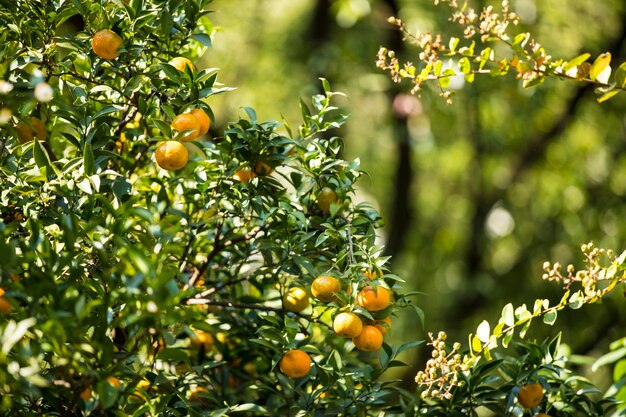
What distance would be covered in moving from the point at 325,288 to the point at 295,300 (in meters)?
0.19

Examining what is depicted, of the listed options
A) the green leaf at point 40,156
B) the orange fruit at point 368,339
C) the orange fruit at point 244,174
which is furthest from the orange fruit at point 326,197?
the green leaf at point 40,156

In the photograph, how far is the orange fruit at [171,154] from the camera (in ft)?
3.77

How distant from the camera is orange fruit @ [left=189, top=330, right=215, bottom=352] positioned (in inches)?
56.0

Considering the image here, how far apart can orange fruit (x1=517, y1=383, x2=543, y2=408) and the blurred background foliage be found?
1877mm

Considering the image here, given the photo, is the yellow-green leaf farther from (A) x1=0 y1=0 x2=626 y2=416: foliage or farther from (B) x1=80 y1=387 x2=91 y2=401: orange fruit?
(B) x1=80 y1=387 x2=91 y2=401: orange fruit

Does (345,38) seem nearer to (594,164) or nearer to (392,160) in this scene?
→ (392,160)

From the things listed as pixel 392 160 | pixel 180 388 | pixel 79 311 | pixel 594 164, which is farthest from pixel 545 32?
pixel 79 311

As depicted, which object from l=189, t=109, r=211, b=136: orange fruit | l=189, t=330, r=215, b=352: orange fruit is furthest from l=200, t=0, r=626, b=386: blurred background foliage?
l=189, t=109, r=211, b=136: orange fruit

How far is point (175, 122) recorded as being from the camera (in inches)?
44.8

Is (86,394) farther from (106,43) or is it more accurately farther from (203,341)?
(106,43)

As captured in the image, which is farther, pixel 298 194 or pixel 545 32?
pixel 545 32

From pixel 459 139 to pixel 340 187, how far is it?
3263 mm

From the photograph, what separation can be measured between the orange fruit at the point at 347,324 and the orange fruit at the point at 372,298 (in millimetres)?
37

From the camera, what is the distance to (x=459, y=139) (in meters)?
4.34
